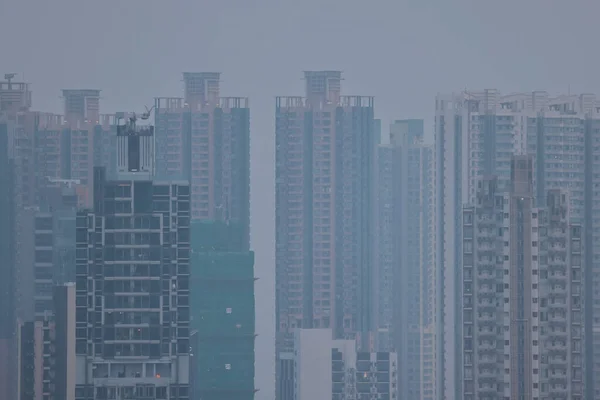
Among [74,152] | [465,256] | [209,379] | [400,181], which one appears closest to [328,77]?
[400,181]

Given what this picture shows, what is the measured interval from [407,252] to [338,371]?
334 inches

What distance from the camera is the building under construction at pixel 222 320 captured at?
41.5m

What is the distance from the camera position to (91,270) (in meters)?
28.0

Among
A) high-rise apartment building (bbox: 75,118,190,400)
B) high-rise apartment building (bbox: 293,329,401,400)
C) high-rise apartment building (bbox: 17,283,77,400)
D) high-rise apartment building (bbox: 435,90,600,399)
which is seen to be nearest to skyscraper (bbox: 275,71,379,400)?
high-rise apartment building (bbox: 293,329,401,400)

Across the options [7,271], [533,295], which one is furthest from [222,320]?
[533,295]

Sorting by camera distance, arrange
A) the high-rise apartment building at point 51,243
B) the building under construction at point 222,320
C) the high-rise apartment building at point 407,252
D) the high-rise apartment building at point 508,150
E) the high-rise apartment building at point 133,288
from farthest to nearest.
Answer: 1. the high-rise apartment building at point 407,252
2. the high-rise apartment building at point 508,150
3. the building under construction at point 222,320
4. the high-rise apartment building at point 51,243
5. the high-rise apartment building at point 133,288

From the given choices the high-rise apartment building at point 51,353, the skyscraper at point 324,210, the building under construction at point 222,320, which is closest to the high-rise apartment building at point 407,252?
the skyscraper at point 324,210

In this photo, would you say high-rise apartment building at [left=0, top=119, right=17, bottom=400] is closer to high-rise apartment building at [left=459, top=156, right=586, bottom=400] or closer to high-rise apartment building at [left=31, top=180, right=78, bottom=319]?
high-rise apartment building at [left=31, top=180, right=78, bottom=319]

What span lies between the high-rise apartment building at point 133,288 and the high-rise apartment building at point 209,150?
21.8m

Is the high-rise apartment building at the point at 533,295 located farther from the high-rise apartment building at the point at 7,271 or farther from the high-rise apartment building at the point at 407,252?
the high-rise apartment building at the point at 407,252

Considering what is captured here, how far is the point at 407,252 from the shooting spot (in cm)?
5138

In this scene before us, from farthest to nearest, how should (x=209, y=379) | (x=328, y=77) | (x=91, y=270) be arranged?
(x=328, y=77) → (x=209, y=379) → (x=91, y=270)

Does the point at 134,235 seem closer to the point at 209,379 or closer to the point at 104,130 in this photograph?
the point at 209,379

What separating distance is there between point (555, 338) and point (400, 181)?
23.2m
